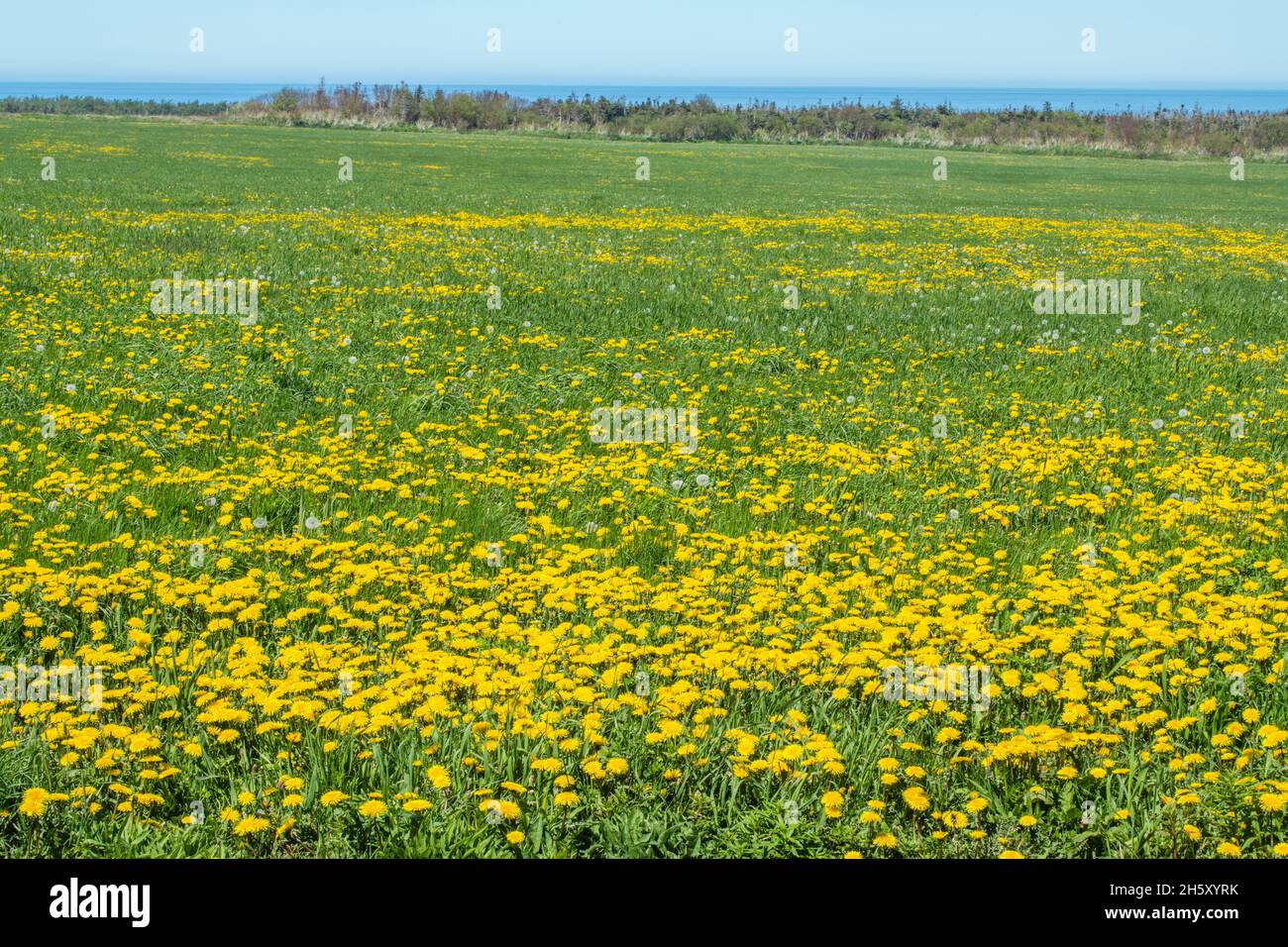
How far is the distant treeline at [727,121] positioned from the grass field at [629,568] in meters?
72.0

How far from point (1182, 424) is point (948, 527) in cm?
380

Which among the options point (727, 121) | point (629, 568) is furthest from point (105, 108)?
point (629, 568)

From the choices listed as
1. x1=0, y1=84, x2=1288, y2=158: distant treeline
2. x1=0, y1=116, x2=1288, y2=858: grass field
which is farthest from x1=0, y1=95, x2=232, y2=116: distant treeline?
x1=0, y1=116, x2=1288, y2=858: grass field

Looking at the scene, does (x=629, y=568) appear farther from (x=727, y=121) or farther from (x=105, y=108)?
(x=105, y=108)

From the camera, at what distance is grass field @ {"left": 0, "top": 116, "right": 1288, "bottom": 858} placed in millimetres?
3885

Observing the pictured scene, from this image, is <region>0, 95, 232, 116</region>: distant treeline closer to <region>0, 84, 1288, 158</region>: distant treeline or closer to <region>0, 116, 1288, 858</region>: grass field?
<region>0, 84, 1288, 158</region>: distant treeline

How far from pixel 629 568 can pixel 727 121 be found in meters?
85.9

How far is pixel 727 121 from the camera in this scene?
86.6 metres

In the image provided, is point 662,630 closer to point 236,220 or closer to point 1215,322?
point 1215,322

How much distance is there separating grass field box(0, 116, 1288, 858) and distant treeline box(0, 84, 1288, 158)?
72.0 metres

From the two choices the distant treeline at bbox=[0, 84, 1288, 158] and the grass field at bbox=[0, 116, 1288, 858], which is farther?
the distant treeline at bbox=[0, 84, 1288, 158]

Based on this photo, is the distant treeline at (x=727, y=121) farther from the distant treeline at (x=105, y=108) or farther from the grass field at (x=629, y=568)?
the grass field at (x=629, y=568)

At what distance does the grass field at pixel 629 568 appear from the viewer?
3.88 m

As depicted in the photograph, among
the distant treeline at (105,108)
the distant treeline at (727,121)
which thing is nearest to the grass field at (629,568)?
the distant treeline at (727,121)
